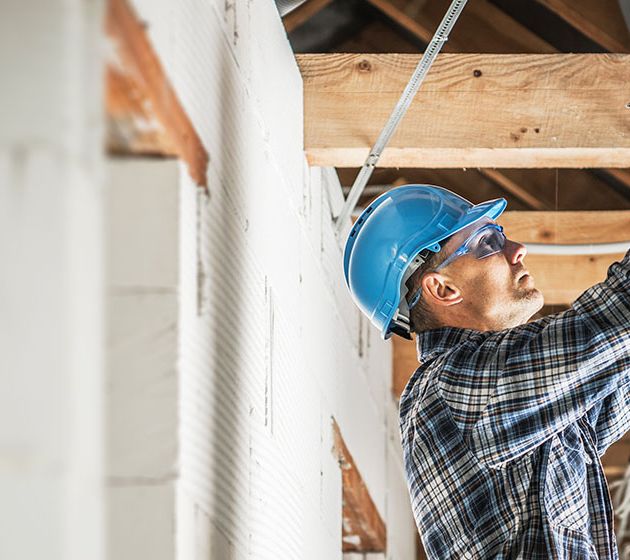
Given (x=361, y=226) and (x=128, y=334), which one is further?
(x=361, y=226)

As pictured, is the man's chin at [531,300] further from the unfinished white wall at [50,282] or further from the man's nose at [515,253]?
the unfinished white wall at [50,282]

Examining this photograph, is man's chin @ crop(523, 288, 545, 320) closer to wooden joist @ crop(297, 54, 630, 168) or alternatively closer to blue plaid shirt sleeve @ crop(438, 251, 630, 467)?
blue plaid shirt sleeve @ crop(438, 251, 630, 467)

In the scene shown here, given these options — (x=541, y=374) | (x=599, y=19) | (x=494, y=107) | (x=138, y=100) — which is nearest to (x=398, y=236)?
(x=494, y=107)

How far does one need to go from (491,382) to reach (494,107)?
3.63ft

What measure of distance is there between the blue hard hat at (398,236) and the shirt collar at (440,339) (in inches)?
7.0

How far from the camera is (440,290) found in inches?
97.2

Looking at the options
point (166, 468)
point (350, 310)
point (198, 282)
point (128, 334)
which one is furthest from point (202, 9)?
point (350, 310)

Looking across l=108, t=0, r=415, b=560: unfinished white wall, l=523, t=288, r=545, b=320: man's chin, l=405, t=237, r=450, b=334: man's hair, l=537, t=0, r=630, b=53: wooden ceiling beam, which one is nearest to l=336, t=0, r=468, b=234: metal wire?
l=108, t=0, r=415, b=560: unfinished white wall

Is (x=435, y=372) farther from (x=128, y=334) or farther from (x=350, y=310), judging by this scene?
(x=350, y=310)

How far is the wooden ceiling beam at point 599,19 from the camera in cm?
375

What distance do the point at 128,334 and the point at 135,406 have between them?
0.09 m

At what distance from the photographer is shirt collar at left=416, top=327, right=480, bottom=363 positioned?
2.36 m

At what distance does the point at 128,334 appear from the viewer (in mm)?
1364

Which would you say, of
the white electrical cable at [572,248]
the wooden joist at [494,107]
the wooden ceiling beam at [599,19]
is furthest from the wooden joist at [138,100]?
the white electrical cable at [572,248]
